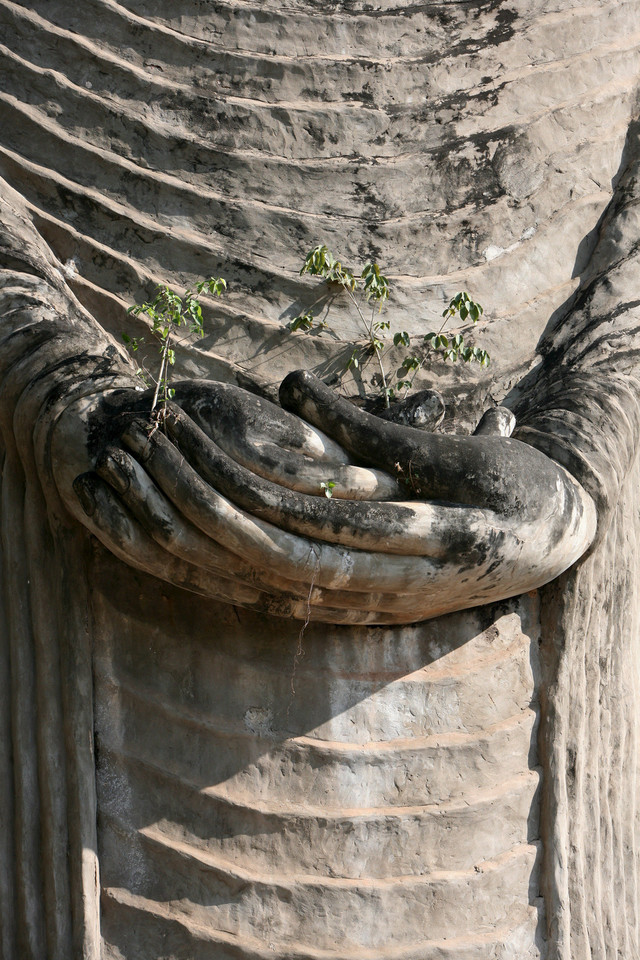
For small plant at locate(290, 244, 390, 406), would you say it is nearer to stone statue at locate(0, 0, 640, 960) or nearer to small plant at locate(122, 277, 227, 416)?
stone statue at locate(0, 0, 640, 960)

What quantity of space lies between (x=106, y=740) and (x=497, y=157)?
2.13 m

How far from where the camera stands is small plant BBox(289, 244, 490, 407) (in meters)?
3.44

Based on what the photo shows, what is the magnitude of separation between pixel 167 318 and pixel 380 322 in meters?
0.71

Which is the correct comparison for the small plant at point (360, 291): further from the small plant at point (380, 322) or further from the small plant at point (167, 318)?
the small plant at point (167, 318)

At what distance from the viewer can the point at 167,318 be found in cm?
314

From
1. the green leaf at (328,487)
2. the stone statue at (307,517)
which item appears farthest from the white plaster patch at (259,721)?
the green leaf at (328,487)

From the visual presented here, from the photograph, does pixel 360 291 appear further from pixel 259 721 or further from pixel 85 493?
pixel 259 721

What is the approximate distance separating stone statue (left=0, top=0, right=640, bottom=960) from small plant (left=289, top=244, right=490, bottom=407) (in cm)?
7

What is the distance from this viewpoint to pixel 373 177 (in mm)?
3691

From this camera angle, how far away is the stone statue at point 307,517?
9.77 ft

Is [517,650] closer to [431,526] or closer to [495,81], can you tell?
[431,526]

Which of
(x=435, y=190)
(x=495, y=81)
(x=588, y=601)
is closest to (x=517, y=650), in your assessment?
(x=588, y=601)

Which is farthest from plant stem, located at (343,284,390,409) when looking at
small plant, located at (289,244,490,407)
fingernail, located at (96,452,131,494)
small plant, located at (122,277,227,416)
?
fingernail, located at (96,452,131,494)

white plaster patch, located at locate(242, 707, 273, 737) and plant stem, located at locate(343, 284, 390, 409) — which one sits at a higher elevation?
plant stem, located at locate(343, 284, 390, 409)
